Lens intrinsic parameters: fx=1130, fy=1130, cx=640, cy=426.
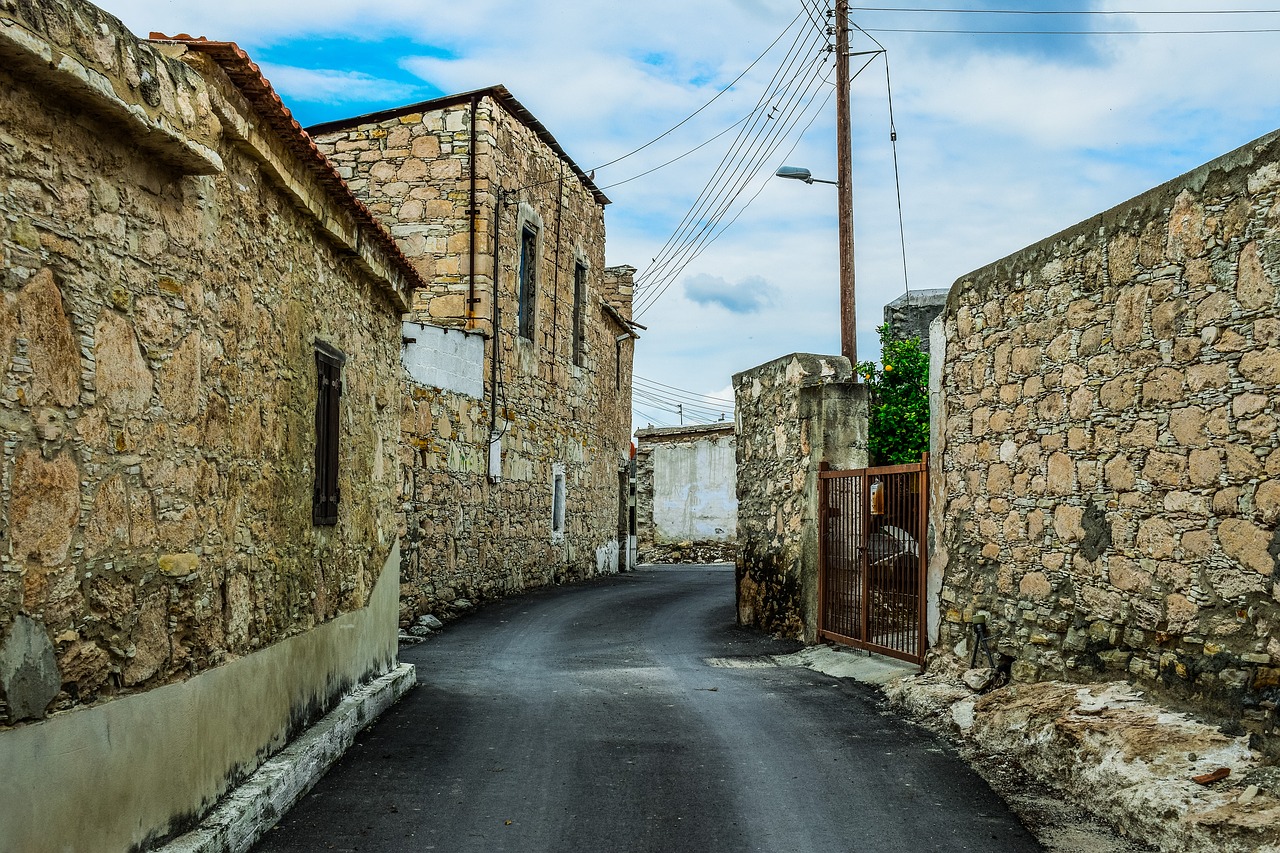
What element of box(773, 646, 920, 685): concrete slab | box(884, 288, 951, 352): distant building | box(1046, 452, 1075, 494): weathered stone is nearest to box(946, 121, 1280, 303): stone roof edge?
box(1046, 452, 1075, 494): weathered stone

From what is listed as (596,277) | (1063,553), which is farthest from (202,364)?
(596,277)

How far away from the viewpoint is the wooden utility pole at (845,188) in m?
15.2

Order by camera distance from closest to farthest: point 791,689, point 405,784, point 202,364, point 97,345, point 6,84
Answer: point 6,84 < point 97,345 < point 202,364 < point 405,784 < point 791,689

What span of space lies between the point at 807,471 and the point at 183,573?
7668mm

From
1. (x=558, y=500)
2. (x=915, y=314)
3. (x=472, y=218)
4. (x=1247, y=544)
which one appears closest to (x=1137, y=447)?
(x=1247, y=544)

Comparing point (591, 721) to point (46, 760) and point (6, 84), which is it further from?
point (6, 84)

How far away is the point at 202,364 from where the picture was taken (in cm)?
488

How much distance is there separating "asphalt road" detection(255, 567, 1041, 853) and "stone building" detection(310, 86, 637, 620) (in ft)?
16.2

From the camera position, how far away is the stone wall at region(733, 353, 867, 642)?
1127 centimetres

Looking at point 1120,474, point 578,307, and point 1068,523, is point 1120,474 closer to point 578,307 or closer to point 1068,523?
point 1068,523

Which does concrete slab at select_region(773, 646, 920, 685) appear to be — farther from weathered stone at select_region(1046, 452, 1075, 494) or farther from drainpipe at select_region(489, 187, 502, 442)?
drainpipe at select_region(489, 187, 502, 442)

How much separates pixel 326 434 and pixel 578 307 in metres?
14.3

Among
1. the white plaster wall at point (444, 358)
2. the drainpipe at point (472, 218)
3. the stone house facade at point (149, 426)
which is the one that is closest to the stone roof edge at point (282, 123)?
the stone house facade at point (149, 426)

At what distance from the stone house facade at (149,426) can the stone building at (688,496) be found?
28101mm
